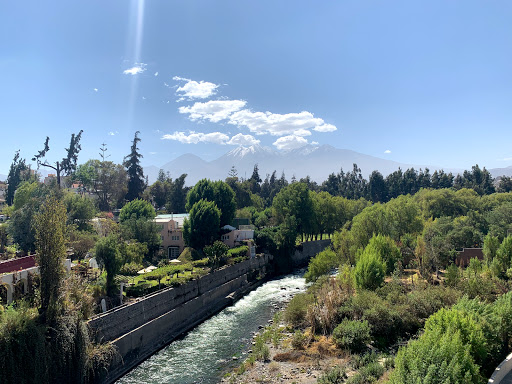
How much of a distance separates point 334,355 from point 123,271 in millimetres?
20944

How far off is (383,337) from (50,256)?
2099cm

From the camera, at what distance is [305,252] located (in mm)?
60750

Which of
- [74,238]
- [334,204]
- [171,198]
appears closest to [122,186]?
[171,198]

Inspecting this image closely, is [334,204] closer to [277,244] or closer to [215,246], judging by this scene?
[277,244]

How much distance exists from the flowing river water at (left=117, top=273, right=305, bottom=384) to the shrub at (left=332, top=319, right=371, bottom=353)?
6465 millimetres

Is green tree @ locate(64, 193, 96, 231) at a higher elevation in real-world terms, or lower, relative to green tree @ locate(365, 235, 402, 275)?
higher

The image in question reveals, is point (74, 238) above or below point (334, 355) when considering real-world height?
above

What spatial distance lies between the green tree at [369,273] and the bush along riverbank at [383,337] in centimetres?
63

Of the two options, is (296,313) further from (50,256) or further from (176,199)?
(176,199)

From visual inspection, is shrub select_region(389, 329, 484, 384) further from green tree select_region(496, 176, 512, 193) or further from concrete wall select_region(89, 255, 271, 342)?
green tree select_region(496, 176, 512, 193)

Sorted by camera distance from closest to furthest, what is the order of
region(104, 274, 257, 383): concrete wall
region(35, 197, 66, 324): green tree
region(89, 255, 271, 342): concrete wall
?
region(35, 197, 66, 324): green tree
region(89, 255, 271, 342): concrete wall
region(104, 274, 257, 383): concrete wall

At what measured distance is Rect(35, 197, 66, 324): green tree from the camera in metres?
17.2

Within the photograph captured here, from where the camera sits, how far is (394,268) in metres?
36.5

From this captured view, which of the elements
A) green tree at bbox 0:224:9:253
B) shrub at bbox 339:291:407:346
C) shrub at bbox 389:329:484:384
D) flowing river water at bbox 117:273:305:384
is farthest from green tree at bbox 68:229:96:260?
shrub at bbox 389:329:484:384
